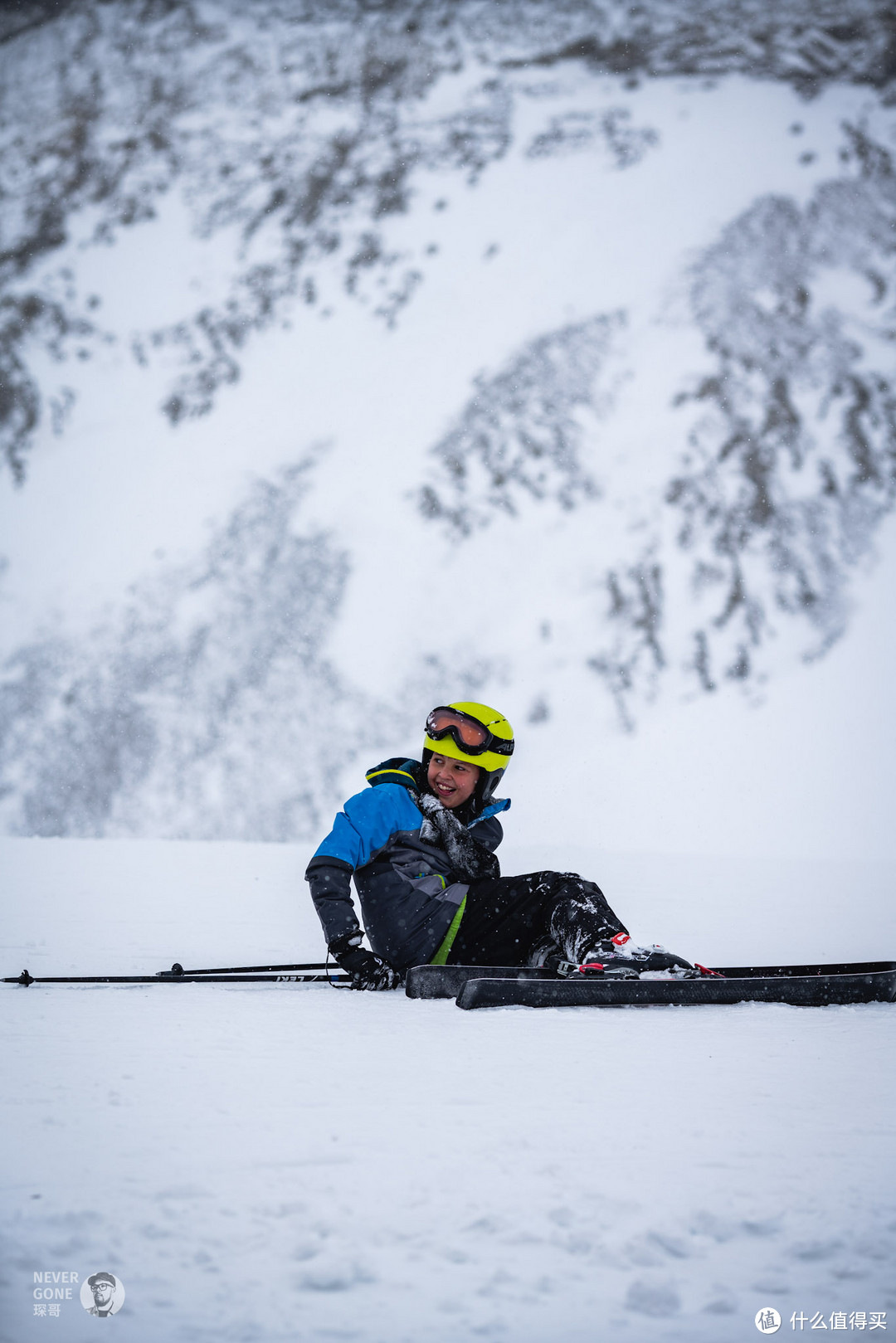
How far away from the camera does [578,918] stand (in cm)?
384

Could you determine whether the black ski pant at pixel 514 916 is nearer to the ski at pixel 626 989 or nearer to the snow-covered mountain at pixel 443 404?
the ski at pixel 626 989

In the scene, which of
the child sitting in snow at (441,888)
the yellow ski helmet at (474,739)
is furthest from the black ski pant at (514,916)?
the yellow ski helmet at (474,739)

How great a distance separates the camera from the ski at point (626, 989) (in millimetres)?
3369

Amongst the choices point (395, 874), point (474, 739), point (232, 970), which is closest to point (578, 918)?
point (395, 874)

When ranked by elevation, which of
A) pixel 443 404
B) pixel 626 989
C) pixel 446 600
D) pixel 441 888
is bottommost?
pixel 626 989

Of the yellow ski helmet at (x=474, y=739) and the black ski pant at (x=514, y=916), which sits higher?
the yellow ski helmet at (x=474, y=739)

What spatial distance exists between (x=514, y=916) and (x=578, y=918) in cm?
30

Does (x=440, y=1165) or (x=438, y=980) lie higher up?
(x=438, y=980)

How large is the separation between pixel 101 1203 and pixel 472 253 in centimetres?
2500

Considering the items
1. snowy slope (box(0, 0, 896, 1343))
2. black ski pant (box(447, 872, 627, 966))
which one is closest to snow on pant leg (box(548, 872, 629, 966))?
black ski pant (box(447, 872, 627, 966))

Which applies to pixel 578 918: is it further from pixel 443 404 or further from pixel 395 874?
pixel 443 404

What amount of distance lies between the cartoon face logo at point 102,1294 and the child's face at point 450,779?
2635 mm

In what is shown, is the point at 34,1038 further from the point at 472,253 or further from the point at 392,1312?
the point at 472,253

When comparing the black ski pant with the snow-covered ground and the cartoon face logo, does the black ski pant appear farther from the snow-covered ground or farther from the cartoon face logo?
the cartoon face logo
